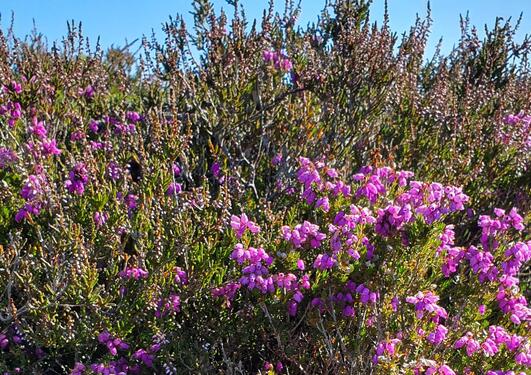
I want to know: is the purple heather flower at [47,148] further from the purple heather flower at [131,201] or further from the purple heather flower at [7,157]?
the purple heather flower at [131,201]

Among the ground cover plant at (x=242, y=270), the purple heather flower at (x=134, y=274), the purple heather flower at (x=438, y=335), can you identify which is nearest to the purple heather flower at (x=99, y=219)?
the ground cover plant at (x=242, y=270)

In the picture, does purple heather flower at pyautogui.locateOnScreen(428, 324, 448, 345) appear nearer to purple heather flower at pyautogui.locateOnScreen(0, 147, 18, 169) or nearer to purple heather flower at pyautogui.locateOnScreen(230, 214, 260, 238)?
purple heather flower at pyautogui.locateOnScreen(230, 214, 260, 238)

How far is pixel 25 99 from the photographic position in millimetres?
4320

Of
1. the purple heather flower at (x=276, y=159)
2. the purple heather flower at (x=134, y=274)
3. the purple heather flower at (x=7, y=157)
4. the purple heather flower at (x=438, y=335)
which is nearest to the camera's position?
the purple heather flower at (x=438, y=335)

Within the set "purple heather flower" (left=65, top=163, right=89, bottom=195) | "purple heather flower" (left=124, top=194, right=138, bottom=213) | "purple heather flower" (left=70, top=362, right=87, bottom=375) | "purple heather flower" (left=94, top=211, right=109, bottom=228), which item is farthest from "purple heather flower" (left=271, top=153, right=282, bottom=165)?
"purple heather flower" (left=70, top=362, right=87, bottom=375)

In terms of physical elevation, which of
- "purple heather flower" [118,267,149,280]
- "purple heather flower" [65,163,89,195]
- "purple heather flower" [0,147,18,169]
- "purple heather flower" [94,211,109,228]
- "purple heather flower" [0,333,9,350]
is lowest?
"purple heather flower" [0,333,9,350]

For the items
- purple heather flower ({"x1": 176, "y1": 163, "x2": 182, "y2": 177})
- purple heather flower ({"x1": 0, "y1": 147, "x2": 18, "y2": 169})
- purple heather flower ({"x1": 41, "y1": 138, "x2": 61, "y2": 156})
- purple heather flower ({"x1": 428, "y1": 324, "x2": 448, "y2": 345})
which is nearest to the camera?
purple heather flower ({"x1": 428, "y1": 324, "x2": 448, "y2": 345})

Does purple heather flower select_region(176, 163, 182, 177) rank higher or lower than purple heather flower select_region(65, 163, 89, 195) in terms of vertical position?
higher

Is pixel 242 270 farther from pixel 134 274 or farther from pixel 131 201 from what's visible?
pixel 131 201

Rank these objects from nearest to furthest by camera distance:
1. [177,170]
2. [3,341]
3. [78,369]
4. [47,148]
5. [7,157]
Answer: [78,369], [3,341], [7,157], [47,148], [177,170]

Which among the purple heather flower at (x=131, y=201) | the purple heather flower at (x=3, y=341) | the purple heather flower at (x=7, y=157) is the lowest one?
the purple heather flower at (x=3, y=341)

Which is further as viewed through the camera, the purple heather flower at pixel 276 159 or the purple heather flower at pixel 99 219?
the purple heather flower at pixel 276 159

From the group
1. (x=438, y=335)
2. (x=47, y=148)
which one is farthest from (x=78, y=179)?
(x=438, y=335)

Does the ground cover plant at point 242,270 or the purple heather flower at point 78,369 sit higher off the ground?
the ground cover plant at point 242,270
